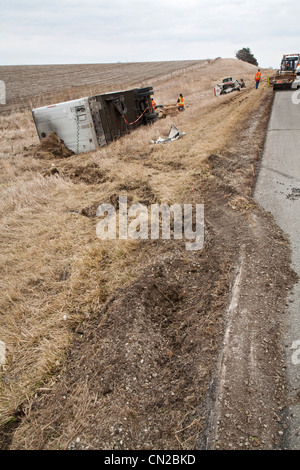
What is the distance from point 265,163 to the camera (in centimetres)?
802

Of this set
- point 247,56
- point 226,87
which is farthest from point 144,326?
point 247,56

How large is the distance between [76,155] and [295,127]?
28.4ft

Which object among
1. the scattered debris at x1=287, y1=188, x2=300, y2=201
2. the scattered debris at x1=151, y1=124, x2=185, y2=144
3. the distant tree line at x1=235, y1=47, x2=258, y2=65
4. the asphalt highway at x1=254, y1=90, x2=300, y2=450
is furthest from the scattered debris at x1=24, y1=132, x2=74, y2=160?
the distant tree line at x1=235, y1=47, x2=258, y2=65

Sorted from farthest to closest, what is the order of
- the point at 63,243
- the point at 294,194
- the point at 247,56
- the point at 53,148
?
the point at 247,56, the point at 53,148, the point at 294,194, the point at 63,243

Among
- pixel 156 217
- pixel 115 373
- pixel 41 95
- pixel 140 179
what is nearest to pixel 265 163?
pixel 140 179

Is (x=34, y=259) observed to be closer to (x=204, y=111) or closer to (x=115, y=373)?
(x=115, y=373)

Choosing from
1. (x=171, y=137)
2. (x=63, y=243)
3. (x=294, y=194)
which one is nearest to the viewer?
(x=63, y=243)

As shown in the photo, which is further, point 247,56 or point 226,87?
point 247,56

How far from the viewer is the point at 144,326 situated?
330 centimetres

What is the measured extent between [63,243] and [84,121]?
7898mm

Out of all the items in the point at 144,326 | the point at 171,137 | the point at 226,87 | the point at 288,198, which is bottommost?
the point at 144,326

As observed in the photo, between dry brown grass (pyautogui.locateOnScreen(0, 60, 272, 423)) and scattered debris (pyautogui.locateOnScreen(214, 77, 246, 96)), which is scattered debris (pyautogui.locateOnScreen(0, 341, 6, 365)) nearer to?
dry brown grass (pyautogui.locateOnScreen(0, 60, 272, 423))

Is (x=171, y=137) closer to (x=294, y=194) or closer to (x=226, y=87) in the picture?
(x=294, y=194)

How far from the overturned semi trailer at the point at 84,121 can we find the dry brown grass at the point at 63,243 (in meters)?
0.73
